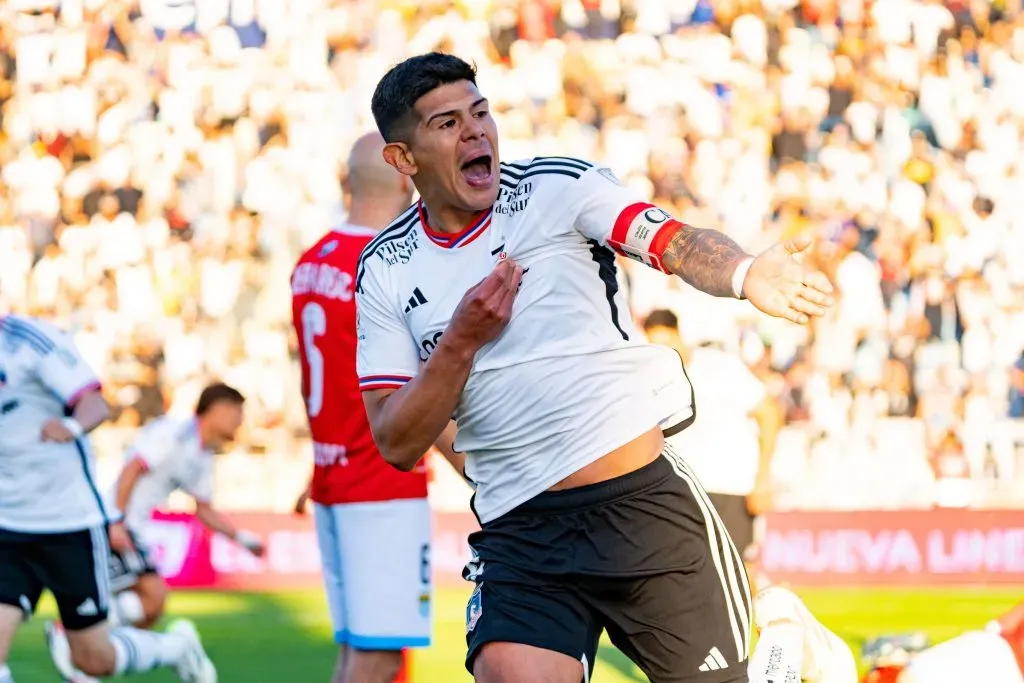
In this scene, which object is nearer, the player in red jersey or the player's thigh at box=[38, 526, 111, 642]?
the player in red jersey

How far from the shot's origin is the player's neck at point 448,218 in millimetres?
4121

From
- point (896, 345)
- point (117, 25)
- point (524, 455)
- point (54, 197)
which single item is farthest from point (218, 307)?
point (524, 455)

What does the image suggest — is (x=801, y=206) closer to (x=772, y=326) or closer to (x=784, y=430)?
(x=772, y=326)

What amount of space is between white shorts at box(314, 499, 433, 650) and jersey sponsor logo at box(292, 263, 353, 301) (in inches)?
33.8

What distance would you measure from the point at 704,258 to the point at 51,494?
4.21 metres

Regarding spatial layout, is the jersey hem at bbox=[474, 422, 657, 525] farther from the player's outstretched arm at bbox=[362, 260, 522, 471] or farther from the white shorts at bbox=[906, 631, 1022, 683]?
the white shorts at bbox=[906, 631, 1022, 683]

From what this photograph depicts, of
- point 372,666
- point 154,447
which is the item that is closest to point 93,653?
point 372,666

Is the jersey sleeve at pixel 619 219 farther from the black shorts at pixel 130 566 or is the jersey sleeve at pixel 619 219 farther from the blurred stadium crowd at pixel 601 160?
the blurred stadium crowd at pixel 601 160

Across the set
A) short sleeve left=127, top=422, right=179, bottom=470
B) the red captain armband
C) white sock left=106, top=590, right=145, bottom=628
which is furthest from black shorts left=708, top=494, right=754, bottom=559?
the red captain armband

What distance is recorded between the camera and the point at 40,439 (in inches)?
268

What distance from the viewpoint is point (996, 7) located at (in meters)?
17.3

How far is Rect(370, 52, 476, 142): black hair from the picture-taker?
411 cm

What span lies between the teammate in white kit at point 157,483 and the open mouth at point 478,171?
461 cm

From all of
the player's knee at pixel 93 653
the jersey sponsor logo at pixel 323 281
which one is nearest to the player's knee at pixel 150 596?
the player's knee at pixel 93 653
